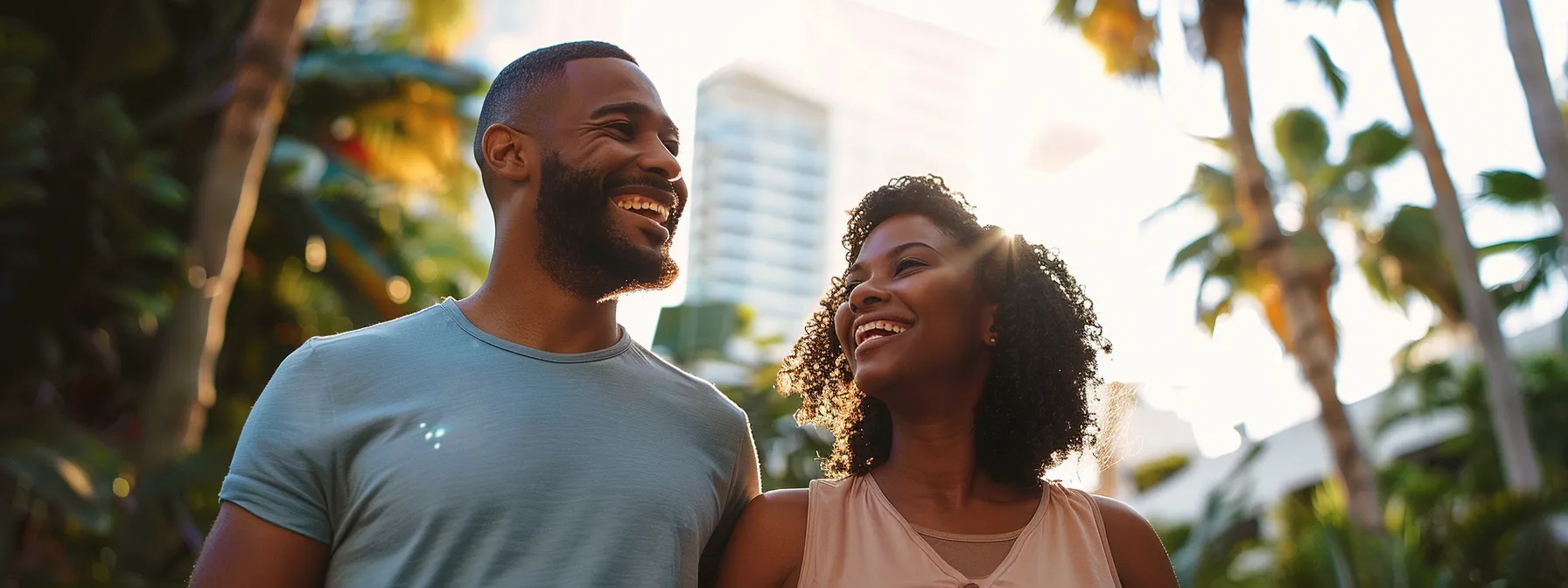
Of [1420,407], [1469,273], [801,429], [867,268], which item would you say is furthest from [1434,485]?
[867,268]

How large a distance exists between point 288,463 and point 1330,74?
14.1 metres

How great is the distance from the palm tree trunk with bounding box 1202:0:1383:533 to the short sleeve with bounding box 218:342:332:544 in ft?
41.2

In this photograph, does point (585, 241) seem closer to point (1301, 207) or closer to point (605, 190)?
point (605, 190)

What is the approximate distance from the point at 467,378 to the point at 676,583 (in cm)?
60

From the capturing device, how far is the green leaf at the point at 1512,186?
14414 mm

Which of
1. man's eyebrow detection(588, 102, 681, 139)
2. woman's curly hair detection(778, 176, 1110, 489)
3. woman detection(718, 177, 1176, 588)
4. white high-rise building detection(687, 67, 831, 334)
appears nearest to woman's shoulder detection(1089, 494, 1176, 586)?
woman detection(718, 177, 1176, 588)

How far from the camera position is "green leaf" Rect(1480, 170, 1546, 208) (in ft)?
47.3

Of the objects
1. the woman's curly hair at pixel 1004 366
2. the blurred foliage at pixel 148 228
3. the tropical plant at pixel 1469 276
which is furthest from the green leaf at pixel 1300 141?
the woman's curly hair at pixel 1004 366

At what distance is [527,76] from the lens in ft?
10.8

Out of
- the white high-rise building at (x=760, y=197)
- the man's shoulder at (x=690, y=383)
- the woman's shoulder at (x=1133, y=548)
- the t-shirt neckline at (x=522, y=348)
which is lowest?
the woman's shoulder at (x=1133, y=548)

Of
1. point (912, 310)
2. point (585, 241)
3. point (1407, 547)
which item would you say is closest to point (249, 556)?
point (585, 241)

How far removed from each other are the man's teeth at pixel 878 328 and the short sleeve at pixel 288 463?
1.26m

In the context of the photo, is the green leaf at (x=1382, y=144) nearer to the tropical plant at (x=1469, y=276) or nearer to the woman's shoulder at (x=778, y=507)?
the tropical plant at (x=1469, y=276)

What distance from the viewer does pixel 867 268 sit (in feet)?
11.6
